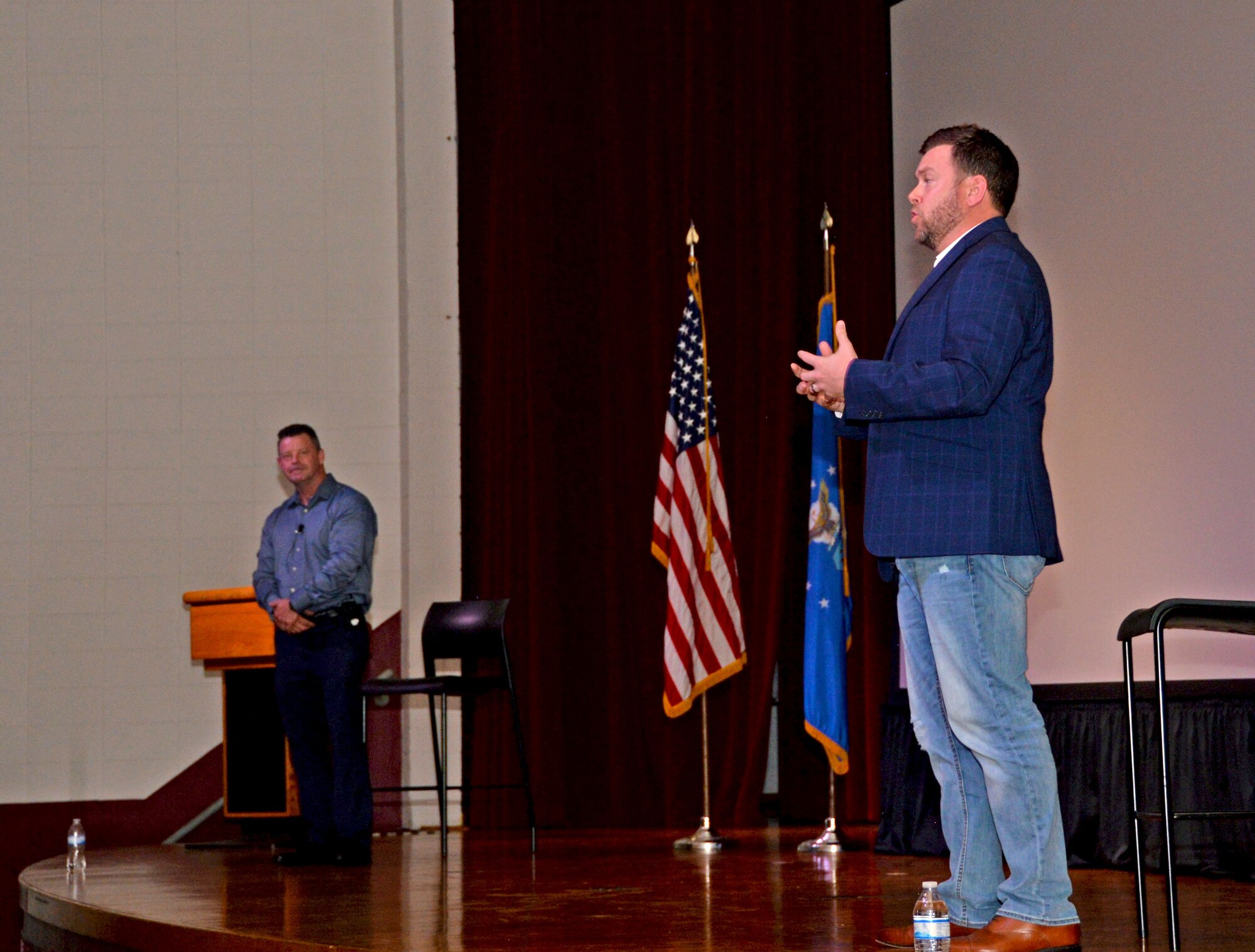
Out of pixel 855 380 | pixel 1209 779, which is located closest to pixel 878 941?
pixel 855 380

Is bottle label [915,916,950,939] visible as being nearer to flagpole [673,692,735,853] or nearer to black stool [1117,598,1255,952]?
black stool [1117,598,1255,952]

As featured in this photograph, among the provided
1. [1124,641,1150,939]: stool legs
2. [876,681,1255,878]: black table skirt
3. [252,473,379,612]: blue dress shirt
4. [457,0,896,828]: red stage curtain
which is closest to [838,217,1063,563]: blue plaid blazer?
[1124,641,1150,939]: stool legs

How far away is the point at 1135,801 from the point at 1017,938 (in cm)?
62

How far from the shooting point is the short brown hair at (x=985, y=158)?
8.73 ft

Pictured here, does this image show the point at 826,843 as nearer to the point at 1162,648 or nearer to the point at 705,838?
the point at 705,838

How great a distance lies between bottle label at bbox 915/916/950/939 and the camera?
2.43m

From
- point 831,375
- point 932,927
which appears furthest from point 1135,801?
point 831,375

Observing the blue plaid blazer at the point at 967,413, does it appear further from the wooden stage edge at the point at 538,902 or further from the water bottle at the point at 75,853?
the water bottle at the point at 75,853

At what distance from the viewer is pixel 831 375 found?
2639 mm

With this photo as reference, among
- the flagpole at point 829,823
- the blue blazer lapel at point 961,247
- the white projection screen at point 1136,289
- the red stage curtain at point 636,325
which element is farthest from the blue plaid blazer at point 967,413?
the red stage curtain at point 636,325

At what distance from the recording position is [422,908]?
352 centimetres

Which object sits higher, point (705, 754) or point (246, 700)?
point (246, 700)

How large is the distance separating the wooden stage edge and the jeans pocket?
2.34 feet

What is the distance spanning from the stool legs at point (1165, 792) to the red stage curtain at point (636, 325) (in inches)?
140
